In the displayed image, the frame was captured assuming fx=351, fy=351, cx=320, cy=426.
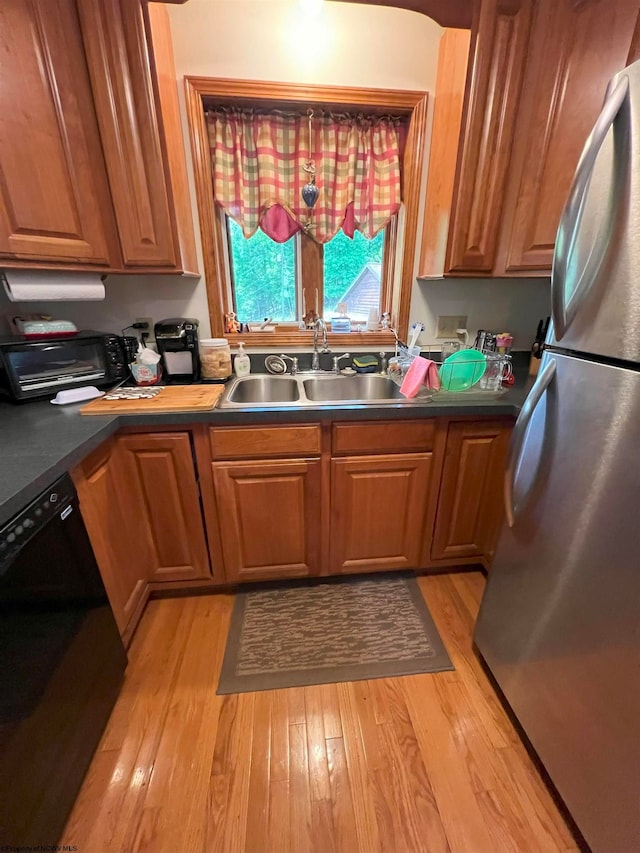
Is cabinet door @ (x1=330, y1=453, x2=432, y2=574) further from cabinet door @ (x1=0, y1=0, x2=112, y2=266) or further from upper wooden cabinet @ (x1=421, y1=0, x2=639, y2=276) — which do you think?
cabinet door @ (x1=0, y1=0, x2=112, y2=266)

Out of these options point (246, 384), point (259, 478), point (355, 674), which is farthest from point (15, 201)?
point (355, 674)

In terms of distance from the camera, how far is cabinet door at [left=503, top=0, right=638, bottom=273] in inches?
47.7

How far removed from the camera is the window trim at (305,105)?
155 centimetres

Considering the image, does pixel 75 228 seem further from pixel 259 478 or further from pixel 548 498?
pixel 548 498

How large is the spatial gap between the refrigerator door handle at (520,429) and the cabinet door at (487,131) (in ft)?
2.75

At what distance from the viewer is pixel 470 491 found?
158 centimetres

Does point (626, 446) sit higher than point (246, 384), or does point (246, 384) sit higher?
point (626, 446)

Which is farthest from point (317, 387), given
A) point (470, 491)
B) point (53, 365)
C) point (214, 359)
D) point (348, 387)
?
point (53, 365)

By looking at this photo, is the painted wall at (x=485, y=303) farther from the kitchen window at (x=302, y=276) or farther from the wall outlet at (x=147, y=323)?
the wall outlet at (x=147, y=323)

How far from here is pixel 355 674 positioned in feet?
4.38

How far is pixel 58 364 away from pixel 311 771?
5.57 feet

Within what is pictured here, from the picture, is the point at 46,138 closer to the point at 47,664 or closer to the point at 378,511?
the point at 47,664

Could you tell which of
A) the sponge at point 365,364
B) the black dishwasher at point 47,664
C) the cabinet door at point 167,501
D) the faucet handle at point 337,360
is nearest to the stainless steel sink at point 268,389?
the faucet handle at point 337,360

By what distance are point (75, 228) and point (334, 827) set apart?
6.76 feet
